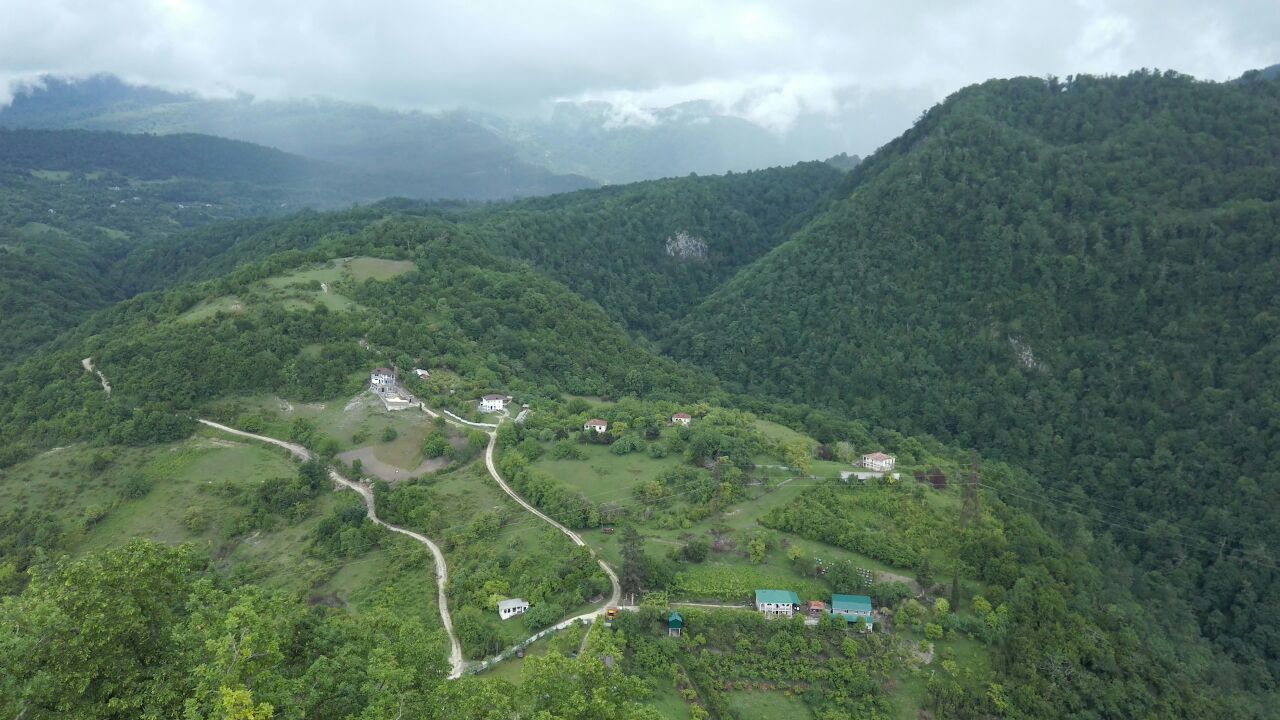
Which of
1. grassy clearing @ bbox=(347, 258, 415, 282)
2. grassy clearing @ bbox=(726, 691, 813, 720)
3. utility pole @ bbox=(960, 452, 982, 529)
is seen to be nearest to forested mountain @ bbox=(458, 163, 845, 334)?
grassy clearing @ bbox=(347, 258, 415, 282)

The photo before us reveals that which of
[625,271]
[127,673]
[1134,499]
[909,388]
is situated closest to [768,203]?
[625,271]

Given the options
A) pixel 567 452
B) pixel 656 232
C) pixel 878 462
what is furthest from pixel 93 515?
pixel 656 232

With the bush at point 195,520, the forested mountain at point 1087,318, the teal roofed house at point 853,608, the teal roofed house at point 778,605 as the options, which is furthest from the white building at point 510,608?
the forested mountain at point 1087,318

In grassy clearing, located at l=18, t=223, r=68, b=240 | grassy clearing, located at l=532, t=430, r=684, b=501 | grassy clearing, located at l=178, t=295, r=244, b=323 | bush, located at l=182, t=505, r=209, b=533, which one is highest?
grassy clearing, located at l=178, t=295, r=244, b=323

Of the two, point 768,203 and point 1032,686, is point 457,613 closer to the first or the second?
point 1032,686

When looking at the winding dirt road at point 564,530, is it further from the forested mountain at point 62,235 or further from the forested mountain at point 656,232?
the forested mountain at point 62,235

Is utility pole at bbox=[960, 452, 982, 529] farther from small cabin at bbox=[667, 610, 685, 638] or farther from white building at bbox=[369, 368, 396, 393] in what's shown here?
white building at bbox=[369, 368, 396, 393]
